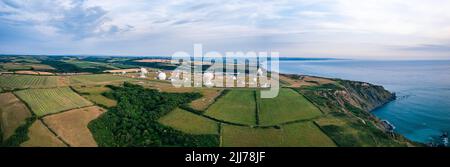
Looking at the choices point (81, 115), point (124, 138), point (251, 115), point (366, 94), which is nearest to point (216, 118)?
point (251, 115)

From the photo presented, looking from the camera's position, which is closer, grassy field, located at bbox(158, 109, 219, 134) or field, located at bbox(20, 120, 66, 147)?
field, located at bbox(20, 120, 66, 147)

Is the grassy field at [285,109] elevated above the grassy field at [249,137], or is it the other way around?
the grassy field at [285,109]

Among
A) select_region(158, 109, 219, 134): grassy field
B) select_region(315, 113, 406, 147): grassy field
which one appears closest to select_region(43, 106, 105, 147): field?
select_region(158, 109, 219, 134): grassy field

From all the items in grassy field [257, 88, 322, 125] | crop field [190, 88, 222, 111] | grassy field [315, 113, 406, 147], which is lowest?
grassy field [315, 113, 406, 147]

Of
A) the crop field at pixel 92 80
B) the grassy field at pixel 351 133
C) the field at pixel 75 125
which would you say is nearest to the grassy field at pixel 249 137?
the grassy field at pixel 351 133

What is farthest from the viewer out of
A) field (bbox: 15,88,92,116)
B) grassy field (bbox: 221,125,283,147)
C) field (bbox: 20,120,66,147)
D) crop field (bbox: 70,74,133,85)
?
crop field (bbox: 70,74,133,85)

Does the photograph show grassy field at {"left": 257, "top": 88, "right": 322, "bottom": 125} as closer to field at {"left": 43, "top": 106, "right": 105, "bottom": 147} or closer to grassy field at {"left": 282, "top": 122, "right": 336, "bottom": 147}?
grassy field at {"left": 282, "top": 122, "right": 336, "bottom": 147}

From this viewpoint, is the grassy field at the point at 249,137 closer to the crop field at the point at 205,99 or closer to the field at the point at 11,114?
the crop field at the point at 205,99
